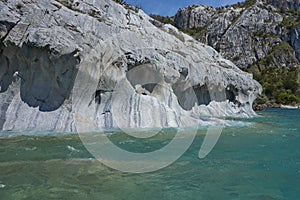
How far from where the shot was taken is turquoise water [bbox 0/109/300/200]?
671 cm

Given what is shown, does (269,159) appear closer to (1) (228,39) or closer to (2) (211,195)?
(2) (211,195)

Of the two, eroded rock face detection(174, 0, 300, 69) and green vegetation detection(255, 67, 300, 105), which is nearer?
green vegetation detection(255, 67, 300, 105)

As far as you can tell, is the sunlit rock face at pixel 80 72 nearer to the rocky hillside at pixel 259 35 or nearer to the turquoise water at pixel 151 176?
the turquoise water at pixel 151 176

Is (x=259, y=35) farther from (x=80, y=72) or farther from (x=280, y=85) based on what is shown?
(x=80, y=72)

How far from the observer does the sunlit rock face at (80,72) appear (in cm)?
1717

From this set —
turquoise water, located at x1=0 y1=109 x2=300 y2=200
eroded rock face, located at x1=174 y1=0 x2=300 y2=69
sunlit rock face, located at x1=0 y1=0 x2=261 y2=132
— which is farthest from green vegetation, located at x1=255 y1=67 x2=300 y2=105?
turquoise water, located at x1=0 y1=109 x2=300 y2=200

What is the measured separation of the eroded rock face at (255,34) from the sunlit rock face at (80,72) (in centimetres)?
8875

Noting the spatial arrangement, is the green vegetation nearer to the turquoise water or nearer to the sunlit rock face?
the sunlit rock face

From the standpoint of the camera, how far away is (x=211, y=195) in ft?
22.1

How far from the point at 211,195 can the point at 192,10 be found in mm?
130416

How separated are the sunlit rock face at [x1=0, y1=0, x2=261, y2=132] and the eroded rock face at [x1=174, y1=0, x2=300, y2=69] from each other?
88754mm

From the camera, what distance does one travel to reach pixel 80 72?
1775cm

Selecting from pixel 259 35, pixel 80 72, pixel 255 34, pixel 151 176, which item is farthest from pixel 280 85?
pixel 151 176

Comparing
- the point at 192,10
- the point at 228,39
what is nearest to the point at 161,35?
the point at 228,39
